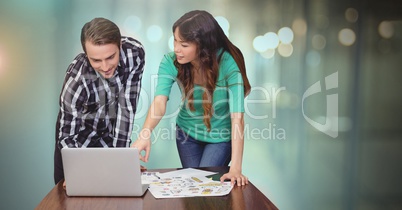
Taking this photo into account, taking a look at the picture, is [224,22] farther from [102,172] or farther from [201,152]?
[102,172]

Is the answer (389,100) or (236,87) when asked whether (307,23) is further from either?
(236,87)

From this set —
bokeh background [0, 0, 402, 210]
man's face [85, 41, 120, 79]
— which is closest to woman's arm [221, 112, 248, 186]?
man's face [85, 41, 120, 79]

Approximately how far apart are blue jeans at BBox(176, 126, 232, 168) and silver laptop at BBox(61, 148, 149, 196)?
0.85 metres

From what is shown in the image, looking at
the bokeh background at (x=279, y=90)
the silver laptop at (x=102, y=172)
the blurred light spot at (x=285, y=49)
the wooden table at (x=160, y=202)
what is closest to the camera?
the wooden table at (x=160, y=202)

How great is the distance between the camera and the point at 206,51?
2.79 m

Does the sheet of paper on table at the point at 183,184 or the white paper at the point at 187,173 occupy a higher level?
the white paper at the point at 187,173

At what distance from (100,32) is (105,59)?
1.43 ft

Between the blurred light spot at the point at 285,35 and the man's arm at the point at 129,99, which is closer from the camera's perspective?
the man's arm at the point at 129,99

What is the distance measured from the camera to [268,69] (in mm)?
3713

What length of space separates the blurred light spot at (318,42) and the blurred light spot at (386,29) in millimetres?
491

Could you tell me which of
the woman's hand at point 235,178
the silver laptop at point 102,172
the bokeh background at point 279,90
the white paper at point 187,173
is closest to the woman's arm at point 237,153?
the woman's hand at point 235,178

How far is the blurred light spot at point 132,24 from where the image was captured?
3.56 meters

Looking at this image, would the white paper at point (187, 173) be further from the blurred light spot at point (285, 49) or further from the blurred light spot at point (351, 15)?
the blurred light spot at point (351, 15)

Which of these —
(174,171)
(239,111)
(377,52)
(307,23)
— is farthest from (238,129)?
(377,52)
